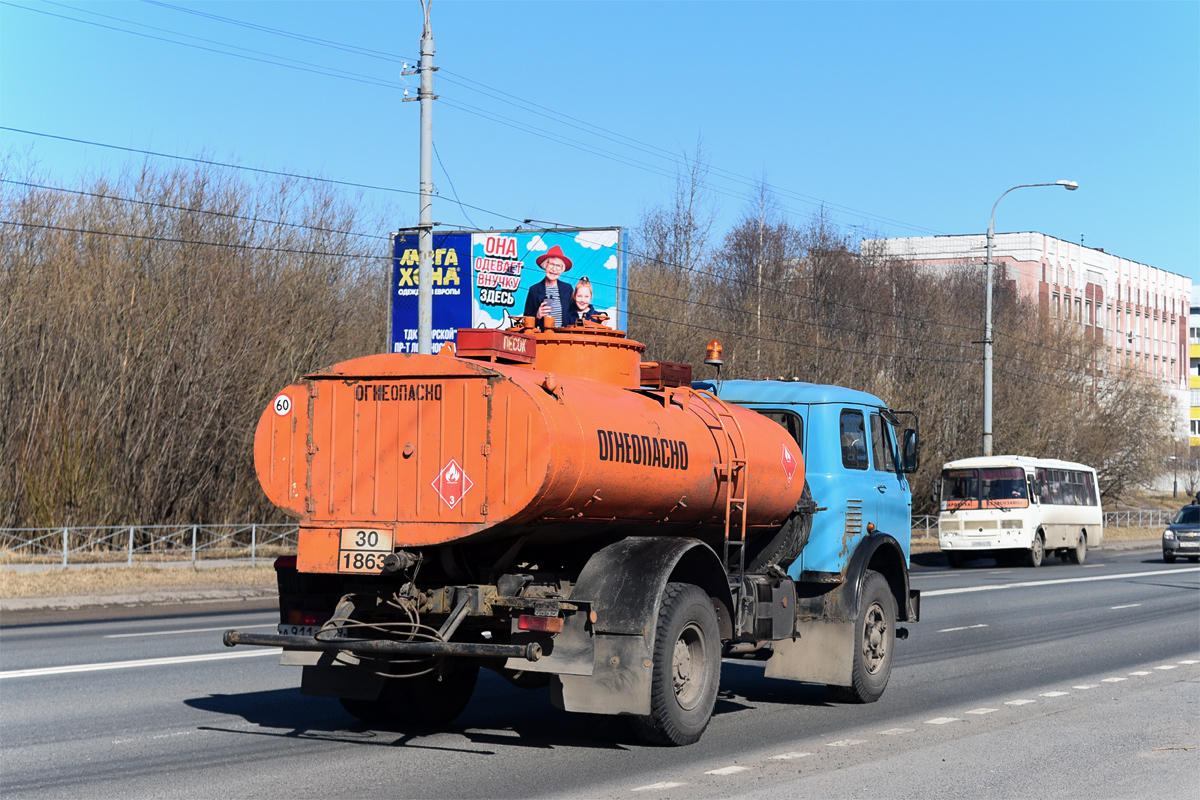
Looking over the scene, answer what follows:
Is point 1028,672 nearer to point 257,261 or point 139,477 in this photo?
point 139,477

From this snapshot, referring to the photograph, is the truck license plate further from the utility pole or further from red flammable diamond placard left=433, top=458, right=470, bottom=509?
the utility pole

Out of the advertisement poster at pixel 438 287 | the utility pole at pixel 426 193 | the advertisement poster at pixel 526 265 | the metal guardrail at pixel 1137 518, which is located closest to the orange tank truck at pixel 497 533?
the utility pole at pixel 426 193

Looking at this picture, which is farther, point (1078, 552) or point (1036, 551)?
point (1078, 552)

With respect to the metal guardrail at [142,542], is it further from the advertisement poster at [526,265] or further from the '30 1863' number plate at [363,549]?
the '30 1863' number plate at [363,549]

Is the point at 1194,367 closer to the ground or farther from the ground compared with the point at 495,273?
farther from the ground

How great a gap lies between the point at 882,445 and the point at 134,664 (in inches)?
288

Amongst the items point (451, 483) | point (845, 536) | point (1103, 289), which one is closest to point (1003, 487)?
point (845, 536)

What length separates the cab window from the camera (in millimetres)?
11633

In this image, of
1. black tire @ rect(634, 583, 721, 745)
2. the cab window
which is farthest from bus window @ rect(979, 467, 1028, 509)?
black tire @ rect(634, 583, 721, 745)

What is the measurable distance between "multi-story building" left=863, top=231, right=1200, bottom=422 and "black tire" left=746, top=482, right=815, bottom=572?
68.3 meters

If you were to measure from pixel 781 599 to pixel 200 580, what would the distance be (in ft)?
53.2

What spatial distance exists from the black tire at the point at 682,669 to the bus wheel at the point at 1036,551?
29.5 m

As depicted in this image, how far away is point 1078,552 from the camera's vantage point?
1565 inches

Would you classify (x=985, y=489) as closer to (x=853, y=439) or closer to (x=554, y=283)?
(x=554, y=283)
